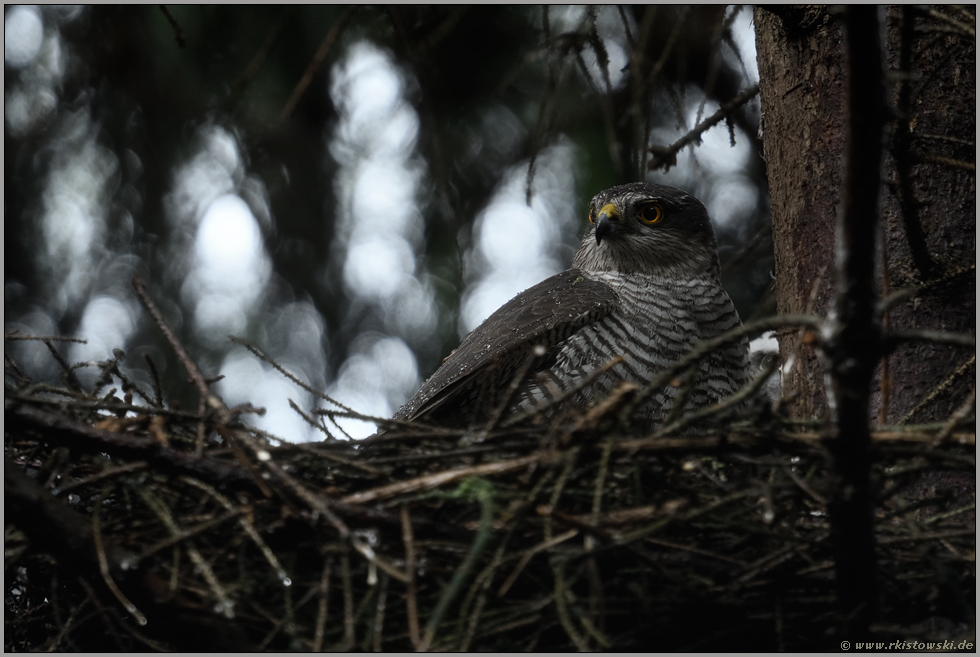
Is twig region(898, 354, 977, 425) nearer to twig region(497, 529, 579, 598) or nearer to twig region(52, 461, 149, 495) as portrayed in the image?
twig region(497, 529, 579, 598)

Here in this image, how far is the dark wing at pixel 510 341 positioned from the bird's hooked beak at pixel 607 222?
0.35 meters

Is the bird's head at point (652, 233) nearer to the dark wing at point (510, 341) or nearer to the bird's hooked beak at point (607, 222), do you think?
the bird's hooked beak at point (607, 222)

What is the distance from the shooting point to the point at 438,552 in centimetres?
184

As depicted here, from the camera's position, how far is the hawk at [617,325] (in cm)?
324

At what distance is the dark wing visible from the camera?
10.7 ft

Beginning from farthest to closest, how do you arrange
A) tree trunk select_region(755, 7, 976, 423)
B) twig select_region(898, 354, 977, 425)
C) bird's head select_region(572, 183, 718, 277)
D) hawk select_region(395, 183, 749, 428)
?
bird's head select_region(572, 183, 718, 277) < hawk select_region(395, 183, 749, 428) < tree trunk select_region(755, 7, 976, 423) < twig select_region(898, 354, 977, 425)

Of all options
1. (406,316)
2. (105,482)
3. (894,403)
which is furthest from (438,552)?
(406,316)

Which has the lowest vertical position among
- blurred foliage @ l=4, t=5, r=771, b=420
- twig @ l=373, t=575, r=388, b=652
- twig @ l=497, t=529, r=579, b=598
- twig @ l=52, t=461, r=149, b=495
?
twig @ l=373, t=575, r=388, b=652

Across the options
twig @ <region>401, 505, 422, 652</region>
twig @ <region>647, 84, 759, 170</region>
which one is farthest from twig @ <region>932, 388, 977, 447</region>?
twig @ <region>647, 84, 759, 170</region>

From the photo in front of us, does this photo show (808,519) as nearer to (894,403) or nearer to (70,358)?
(894,403)

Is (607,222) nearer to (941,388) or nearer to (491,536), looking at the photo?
(941,388)

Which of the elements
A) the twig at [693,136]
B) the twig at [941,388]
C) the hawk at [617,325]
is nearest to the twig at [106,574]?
the hawk at [617,325]

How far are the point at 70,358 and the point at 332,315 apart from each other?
5.86 ft

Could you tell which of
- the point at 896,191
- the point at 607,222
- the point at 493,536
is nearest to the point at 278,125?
the point at 607,222
